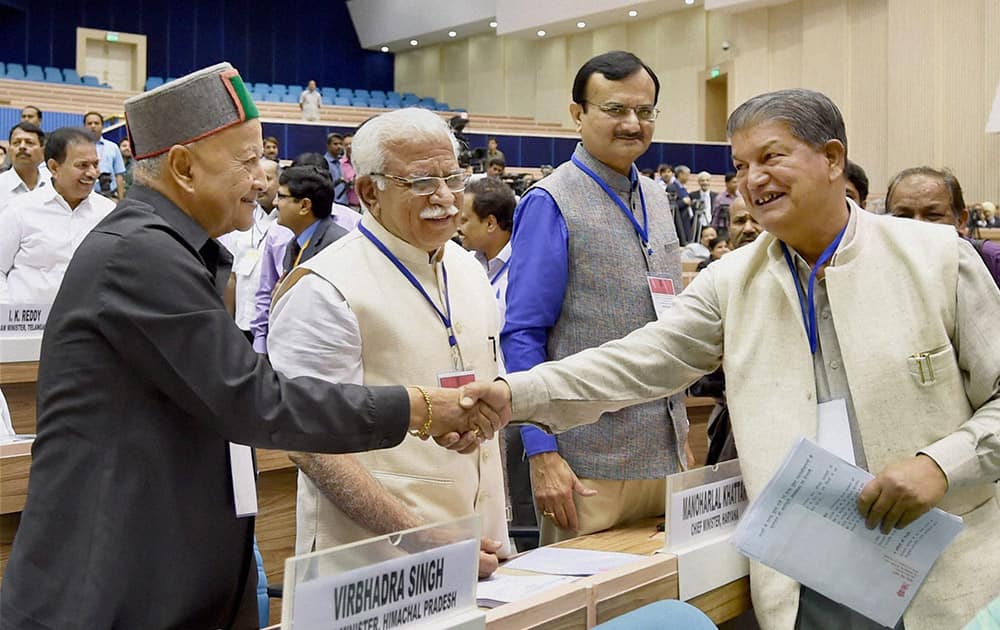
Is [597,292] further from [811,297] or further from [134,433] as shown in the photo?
[134,433]

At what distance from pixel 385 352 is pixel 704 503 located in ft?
2.06

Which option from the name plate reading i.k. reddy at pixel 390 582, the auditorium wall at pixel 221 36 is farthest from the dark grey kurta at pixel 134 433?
the auditorium wall at pixel 221 36

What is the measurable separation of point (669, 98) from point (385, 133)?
1826cm

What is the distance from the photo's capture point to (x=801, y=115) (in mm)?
1814

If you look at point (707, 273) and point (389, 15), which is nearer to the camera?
point (707, 273)

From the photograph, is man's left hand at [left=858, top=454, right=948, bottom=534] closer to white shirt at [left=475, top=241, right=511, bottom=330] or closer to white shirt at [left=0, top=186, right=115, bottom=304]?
white shirt at [left=475, top=241, right=511, bottom=330]

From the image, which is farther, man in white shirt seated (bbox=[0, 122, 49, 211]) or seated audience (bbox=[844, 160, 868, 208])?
man in white shirt seated (bbox=[0, 122, 49, 211])

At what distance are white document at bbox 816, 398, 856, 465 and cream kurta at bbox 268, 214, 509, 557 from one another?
608mm

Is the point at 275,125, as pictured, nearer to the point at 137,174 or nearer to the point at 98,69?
the point at 98,69

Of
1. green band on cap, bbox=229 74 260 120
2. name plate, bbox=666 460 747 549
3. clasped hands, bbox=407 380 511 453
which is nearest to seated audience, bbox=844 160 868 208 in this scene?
name plate, bbox=666 460 747 549

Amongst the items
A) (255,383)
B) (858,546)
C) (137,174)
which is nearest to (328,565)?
(255,383)

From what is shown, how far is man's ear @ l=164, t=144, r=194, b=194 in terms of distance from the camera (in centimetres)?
153

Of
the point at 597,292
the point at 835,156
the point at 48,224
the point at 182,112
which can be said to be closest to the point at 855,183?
the point at 597,292

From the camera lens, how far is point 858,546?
5.58 feet
